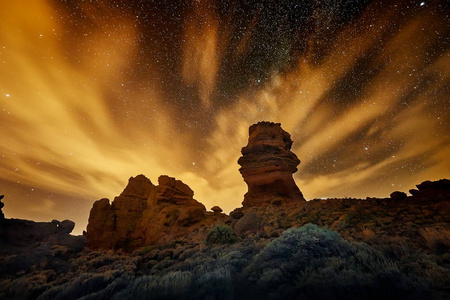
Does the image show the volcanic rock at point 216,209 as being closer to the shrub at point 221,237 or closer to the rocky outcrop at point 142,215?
the rocky outcrop at point 142,215

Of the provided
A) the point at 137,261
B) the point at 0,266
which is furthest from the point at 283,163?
the point at 0,266

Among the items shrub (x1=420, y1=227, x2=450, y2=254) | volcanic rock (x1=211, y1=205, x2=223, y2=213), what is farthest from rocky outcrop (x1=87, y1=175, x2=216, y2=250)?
shrub (x1=420, y1=227, x2=450, y2=254)

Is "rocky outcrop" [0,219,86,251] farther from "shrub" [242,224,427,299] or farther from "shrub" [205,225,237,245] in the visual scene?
"shrub" [242,224,427,299]

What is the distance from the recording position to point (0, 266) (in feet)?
27.1

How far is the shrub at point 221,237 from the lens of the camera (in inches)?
420

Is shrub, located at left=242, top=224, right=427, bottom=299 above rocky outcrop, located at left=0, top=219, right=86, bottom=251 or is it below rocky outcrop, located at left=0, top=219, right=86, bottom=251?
below

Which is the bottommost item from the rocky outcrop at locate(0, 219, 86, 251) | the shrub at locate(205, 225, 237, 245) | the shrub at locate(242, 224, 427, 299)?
the shrub at locate(242, 224, 427, 299)

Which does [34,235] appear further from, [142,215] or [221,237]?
[221,237]

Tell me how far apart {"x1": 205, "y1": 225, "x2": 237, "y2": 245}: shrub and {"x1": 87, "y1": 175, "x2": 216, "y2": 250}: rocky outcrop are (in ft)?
24.0

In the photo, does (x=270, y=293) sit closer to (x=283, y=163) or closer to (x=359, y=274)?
(x=359, y=274)

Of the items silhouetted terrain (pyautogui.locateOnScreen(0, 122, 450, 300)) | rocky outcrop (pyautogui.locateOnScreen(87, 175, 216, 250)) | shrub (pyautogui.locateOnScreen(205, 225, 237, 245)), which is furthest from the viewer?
rocky outcrop (pyautogui.locateOnScreen(87, 175, 216, 250))

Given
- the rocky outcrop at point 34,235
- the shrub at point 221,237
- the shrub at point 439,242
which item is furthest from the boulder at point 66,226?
the shrub at point 439,242

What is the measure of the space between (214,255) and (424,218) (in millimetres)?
10398

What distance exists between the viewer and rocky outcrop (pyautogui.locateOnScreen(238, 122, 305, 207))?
2355 cm
